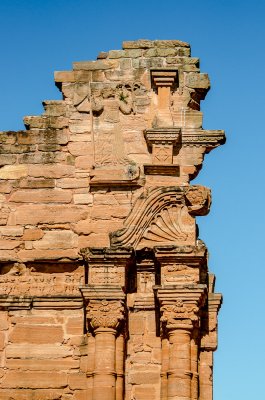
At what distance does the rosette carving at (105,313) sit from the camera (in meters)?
14.7

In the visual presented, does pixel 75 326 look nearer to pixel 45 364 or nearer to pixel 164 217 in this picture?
pixel 45 364

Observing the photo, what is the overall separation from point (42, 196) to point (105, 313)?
196 centimetres

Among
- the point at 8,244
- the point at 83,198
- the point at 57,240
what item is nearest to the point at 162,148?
the point at 83,198

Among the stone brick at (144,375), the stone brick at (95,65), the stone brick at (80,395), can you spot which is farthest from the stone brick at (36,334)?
the stone brick at (95,65)

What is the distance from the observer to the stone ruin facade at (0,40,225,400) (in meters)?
14.8

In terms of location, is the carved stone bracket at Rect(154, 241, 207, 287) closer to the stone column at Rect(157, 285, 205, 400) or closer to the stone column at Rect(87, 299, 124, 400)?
the stone column at Rect(157, 285, 205, 400)

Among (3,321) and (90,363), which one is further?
(3,321)

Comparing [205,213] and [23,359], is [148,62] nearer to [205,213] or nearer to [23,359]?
A: [205,213]

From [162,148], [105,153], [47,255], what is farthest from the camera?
[105,153]

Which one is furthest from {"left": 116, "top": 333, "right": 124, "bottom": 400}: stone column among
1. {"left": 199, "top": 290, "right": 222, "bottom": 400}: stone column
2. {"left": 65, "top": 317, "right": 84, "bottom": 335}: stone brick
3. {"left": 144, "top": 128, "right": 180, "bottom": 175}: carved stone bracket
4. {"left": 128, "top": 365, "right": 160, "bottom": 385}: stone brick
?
{"left": 144, "top": 128, "right": 180, "bottom": 175}: carved stone bracket

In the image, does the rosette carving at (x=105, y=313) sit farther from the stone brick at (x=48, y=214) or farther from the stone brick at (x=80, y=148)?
the stone brick at (x=80, y=148)

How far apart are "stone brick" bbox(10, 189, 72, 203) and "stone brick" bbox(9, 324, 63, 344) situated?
1.68m

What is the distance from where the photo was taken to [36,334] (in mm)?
15148

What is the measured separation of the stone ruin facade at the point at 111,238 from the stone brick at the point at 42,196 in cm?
2
